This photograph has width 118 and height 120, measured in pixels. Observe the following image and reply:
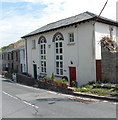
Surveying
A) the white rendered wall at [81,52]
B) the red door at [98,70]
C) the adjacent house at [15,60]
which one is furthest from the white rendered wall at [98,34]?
the adjacent house at [15,60]

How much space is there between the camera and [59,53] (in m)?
20.7

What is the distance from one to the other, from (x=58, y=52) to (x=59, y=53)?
217mm

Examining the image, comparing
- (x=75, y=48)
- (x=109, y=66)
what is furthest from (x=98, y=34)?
(x=109, y=66)

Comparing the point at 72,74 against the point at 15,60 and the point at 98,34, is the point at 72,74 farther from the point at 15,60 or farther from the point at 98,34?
the point at 15,60

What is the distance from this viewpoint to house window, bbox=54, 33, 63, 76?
20328 mm

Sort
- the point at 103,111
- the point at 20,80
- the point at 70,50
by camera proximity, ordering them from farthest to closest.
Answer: the point at 20,80
the point at 70,50
the point at 103,111

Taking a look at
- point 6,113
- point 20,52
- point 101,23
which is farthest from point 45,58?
point 6,113

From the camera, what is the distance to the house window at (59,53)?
2033 cm

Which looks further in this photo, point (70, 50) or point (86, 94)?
point (70, 50)

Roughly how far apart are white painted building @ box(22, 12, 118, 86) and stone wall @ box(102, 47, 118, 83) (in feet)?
2.81

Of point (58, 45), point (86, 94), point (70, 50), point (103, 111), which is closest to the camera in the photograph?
point (103, 111)

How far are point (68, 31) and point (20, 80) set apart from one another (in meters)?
10.5

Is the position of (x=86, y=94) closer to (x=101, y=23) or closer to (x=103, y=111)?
(x=103, y=111)

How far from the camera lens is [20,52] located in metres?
33.5
